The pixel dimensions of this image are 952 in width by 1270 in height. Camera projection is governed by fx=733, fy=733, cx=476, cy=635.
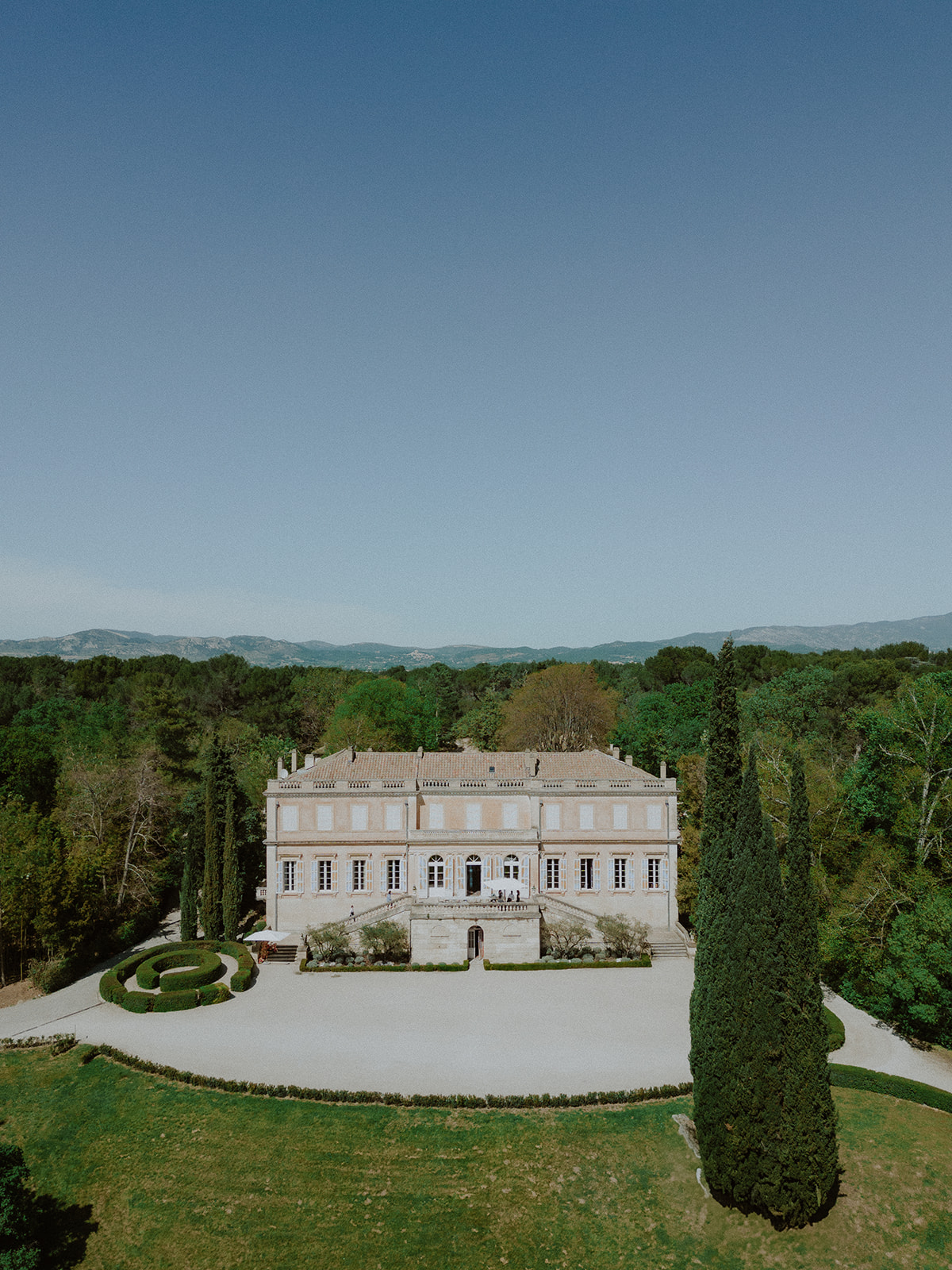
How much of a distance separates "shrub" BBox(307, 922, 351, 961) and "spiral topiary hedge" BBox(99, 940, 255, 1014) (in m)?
2.74

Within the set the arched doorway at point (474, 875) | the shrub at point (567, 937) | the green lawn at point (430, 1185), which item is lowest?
the green lawn at point (430, 1185)

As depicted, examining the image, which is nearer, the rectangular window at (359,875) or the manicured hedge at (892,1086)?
the manicured hedge at (892,1086)

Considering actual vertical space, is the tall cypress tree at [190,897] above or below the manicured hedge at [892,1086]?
Answer: above

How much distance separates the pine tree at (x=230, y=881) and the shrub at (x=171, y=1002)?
23.3 feet

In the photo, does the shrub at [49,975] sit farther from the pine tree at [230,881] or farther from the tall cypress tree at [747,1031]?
the tall cypress tree at [747,1031]

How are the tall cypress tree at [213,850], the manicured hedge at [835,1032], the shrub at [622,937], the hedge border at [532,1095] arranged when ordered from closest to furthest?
the hedge border at [532,1095] → the manicured hedge at [835,1032] → the shrub at [622,937] → the tall cypress tree at [213,850]

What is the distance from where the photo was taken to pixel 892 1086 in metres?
23.0

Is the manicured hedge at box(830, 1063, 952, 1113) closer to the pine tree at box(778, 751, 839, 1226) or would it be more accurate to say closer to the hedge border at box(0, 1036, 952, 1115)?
the hedge border at box(0, 1036, 952, 1115)

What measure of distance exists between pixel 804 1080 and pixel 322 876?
2630 cm

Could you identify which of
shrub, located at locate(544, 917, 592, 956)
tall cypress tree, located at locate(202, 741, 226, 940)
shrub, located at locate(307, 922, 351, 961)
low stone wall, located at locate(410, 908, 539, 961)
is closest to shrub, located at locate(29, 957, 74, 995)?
tall cypress tree, located at locate(202, 741, 226, 940)

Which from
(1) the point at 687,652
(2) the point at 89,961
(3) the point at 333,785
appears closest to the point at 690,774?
(3) the point at 333,785

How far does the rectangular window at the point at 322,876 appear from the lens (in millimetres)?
37562

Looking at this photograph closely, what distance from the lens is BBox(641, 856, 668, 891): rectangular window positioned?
3797 centimetres

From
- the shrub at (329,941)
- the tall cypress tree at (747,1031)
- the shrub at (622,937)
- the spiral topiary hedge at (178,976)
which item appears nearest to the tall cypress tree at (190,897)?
the spiral topiary hedge at (178,976)
